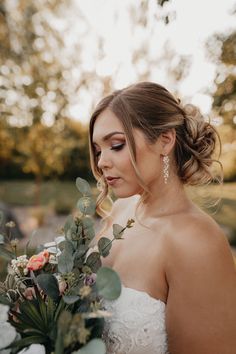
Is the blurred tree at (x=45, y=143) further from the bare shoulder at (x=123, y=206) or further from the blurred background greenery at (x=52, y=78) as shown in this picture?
the bare shoulder at (x=123, y=206)

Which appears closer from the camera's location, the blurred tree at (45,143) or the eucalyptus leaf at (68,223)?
the eucalyptus leaf at (68,223)

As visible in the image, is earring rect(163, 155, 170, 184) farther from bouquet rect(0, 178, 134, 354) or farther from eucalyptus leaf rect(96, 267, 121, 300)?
eucalyptus leaf rect(96, 267, 121, 300)

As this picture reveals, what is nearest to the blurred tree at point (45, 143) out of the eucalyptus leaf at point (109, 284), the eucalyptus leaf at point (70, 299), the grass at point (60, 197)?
the grass at point (60, 197)

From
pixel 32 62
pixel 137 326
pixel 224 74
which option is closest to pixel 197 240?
pixel 137 326

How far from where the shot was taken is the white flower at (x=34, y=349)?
136 centimetres

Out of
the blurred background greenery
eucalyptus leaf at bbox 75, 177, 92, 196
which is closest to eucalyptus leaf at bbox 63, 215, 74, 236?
eucalyptus leaf at bbox 75, 177, 92, 196

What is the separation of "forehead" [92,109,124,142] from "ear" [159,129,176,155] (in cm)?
27

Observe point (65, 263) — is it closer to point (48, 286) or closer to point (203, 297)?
point (48, 286)

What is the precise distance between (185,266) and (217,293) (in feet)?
0.58

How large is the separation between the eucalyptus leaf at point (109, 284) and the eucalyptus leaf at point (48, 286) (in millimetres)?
380

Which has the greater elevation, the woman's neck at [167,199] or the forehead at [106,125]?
the forehead at [106,125]

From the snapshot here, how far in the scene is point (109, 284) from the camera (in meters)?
1.20

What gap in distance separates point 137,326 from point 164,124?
993mm

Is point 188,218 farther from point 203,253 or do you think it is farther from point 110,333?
point 110,333
